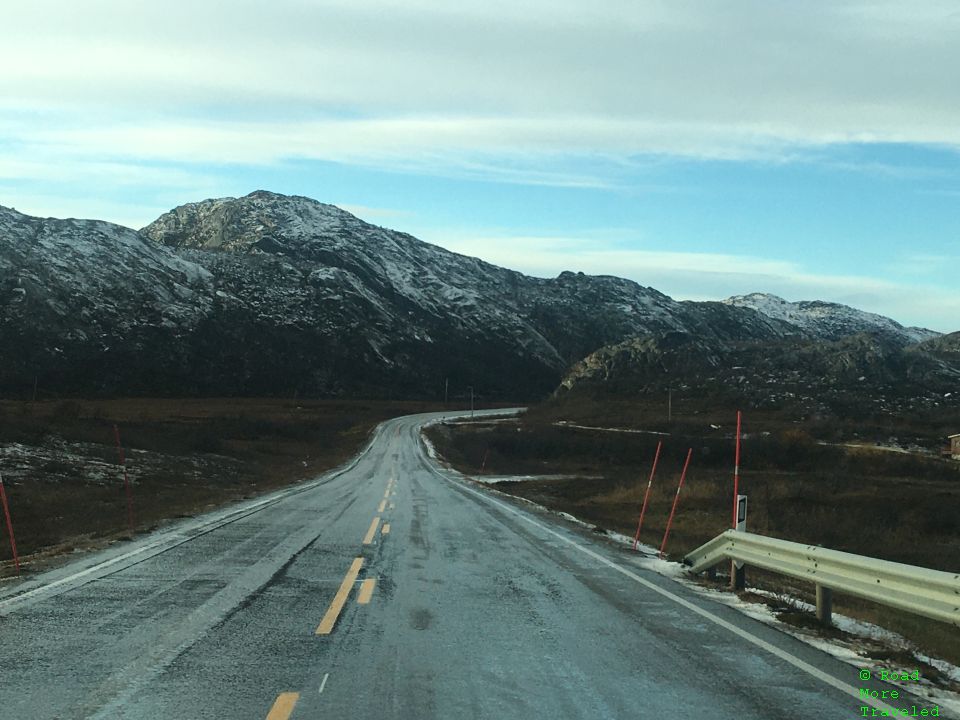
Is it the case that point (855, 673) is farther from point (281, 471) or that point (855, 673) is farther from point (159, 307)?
point (159, 307)

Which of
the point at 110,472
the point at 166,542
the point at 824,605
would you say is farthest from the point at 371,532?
the point at 110,472

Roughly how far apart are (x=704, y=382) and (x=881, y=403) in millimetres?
22720

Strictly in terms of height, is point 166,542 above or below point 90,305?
below

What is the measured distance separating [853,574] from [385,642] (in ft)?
15.3

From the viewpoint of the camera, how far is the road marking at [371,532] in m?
14.4

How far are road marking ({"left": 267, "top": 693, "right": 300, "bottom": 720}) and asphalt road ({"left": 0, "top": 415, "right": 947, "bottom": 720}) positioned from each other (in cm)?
1

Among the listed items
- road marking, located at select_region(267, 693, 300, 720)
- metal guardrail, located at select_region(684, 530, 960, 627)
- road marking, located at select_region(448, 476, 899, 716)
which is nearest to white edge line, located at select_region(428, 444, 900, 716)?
road marking, located at select_region(448, 476, 899, 716)

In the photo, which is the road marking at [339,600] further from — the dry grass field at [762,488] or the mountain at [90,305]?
the mountain at [90,305]

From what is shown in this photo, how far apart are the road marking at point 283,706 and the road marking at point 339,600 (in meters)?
1.83

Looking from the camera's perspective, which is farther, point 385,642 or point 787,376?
point 787,376

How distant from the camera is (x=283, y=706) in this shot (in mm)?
5484

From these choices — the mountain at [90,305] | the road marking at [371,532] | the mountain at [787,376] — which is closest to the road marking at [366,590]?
the road marking at [371,532]

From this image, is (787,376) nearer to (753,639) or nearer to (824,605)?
(824,605)

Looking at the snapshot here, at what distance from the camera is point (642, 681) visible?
20.7 ft
